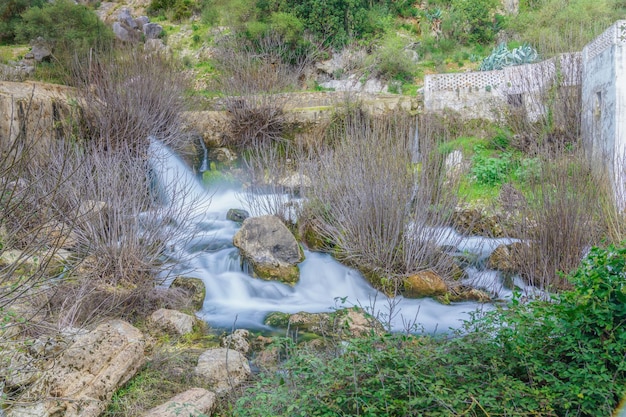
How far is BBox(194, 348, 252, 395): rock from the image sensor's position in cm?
481

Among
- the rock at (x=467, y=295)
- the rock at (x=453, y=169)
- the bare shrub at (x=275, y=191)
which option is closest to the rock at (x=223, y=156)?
the bare shrub at (x=275, y=191)

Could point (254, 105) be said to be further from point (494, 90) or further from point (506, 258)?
point (506, 258)

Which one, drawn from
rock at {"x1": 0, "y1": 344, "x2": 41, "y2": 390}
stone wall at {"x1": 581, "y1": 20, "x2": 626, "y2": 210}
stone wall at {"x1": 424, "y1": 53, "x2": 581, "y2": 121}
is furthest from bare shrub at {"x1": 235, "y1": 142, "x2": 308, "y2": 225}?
stone wall at {"x1": 424, "y1": 53, "x2": 581, "y2": 121}

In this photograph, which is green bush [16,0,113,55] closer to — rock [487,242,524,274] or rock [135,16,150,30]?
rock [135,16,150,30]

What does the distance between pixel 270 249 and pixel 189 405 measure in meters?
4.96

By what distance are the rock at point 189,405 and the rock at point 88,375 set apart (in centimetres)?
46

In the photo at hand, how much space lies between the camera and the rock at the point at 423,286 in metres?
8.01

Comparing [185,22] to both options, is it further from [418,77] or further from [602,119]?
[602,119]

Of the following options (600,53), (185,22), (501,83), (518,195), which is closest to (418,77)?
(501,83)

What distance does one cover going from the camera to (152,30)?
1049 inches

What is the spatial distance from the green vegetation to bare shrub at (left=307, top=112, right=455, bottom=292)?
12.8 ft

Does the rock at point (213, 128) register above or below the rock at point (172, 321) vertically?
above

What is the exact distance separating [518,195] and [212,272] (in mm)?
5177

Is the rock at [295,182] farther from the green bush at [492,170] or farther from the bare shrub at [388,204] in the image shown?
the green bush at [492,170]
